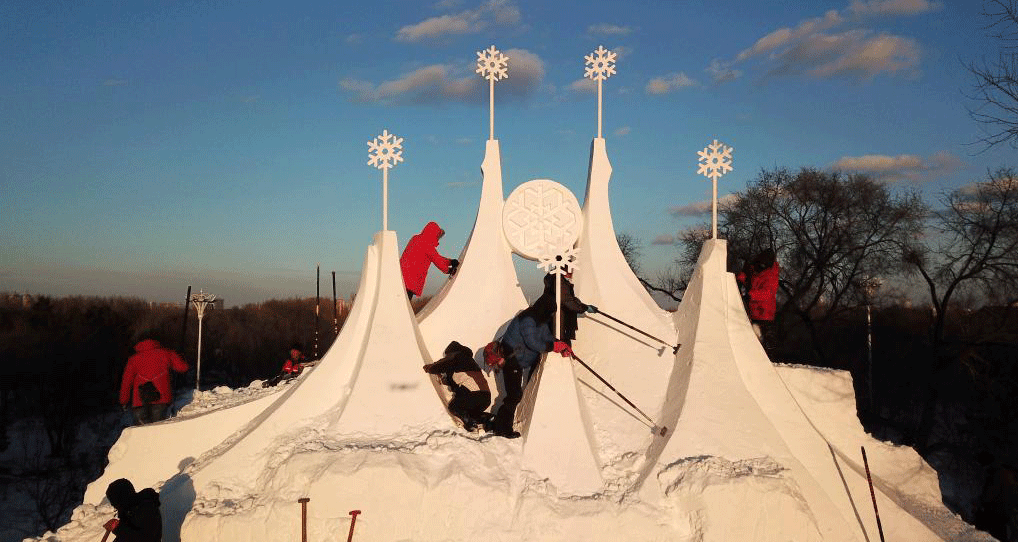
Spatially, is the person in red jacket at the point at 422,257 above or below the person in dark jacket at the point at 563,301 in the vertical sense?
above

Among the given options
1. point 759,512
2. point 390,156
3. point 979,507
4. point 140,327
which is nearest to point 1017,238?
point 979,507

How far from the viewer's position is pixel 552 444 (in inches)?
313

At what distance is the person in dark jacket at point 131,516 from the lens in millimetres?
6000

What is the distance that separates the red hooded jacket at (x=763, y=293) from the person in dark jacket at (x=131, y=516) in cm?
775

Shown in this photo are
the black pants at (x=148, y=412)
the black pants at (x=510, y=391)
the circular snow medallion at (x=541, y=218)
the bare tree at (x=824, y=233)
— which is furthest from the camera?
the bare tree at (x=824, y=233)

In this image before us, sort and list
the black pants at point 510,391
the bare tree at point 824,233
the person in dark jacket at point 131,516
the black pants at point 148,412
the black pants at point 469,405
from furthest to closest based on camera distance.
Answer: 1. the bare tree at point 824,233
2. the black pants at point 148,412
3. the black pants at point 469,405
4. the black pants at point 510,391
5. the person in dark jacket at point 131,516

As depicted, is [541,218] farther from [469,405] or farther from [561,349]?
[469,405]

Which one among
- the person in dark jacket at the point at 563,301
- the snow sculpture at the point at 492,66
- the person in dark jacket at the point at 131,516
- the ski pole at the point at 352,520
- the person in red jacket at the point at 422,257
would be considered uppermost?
the snow sculpture at the point at 492,66

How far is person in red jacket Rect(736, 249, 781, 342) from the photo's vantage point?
10.3 m

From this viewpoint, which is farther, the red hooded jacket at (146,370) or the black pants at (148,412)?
the black pants at (148,412)

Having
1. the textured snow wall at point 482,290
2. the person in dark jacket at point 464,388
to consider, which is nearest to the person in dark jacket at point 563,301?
the person in dark jacket at point 464,388

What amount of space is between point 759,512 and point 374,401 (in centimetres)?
422

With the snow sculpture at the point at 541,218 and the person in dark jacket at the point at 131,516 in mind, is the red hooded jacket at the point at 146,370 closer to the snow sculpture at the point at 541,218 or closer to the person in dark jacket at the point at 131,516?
the person in dark jacket at the point at 131,516

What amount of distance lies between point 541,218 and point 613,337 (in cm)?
180
